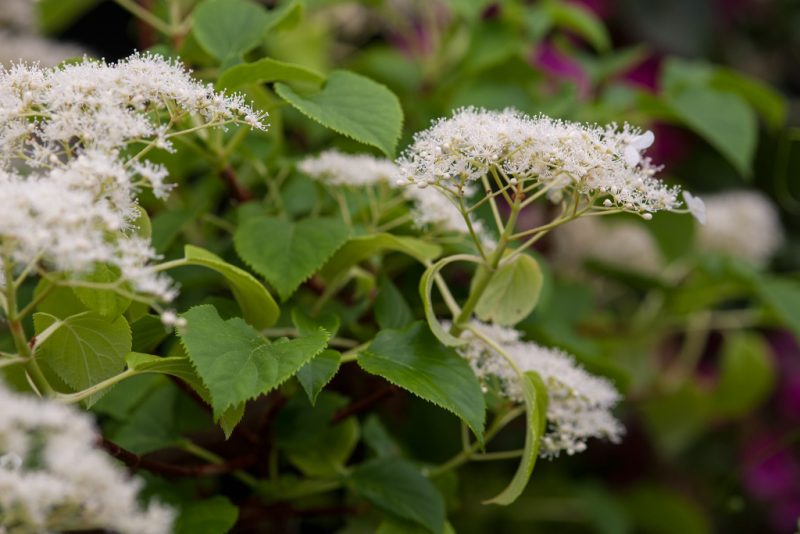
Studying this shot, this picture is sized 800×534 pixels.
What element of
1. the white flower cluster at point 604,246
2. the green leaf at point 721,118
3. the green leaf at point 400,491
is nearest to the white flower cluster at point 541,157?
the green leaf at point 400,491

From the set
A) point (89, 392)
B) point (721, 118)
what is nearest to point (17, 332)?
point (89, 392)

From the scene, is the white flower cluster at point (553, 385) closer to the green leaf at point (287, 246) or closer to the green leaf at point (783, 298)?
the green leaf at point (287, 246)

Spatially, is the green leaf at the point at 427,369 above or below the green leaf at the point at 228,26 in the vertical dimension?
below

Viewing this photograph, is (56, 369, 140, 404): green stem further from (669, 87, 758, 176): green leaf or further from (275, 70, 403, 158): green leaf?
(669, 87, 758, 176): green leaf

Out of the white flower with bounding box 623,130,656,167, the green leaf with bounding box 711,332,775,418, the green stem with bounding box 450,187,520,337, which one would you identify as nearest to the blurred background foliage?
the green leaf with bounding box 711,332,775,418

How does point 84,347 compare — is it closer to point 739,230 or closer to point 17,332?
point 17,332

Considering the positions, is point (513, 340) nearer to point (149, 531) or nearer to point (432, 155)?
point (432, 155)

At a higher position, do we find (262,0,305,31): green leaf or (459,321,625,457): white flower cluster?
(262,0,305,31): green leaf
